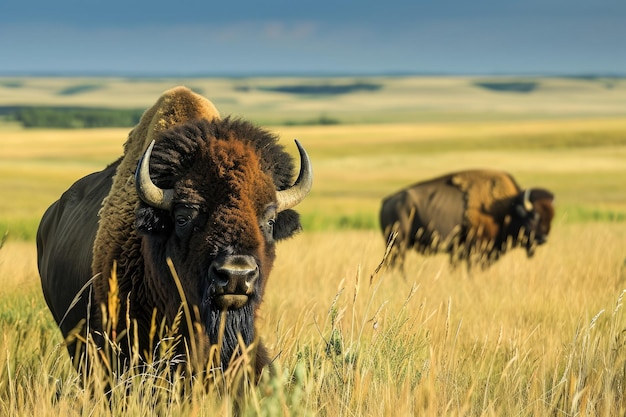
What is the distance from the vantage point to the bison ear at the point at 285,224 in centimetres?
468

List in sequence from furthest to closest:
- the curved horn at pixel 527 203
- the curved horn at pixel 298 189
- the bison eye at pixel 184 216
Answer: the curved horn at pixel 527 203
the curved horn at pixel 298 189
the bison eye at pixel 184 216

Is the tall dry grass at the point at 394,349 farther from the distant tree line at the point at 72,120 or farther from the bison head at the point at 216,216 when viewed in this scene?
the distant tree line at the point at 72,120

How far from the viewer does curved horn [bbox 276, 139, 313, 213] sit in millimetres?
4652

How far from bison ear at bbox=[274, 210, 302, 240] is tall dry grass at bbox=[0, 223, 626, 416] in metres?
0.39

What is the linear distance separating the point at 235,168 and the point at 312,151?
209ft

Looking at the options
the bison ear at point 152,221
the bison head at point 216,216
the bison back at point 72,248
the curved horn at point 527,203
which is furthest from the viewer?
the curved horn at point 527,203

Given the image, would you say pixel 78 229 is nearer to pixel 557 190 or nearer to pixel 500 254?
pixel 500 254

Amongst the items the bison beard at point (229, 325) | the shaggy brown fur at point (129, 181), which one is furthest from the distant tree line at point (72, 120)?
the bison beard at point (229, 325)

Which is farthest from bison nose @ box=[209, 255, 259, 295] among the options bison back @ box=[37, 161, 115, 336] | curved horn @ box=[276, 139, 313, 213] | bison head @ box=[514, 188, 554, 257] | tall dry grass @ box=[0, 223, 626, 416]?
bison head @ box=[514, 188, 554, 257]

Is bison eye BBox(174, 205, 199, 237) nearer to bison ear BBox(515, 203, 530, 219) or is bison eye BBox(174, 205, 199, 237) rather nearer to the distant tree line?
bison ear BBox(515, 203, 530, 219)

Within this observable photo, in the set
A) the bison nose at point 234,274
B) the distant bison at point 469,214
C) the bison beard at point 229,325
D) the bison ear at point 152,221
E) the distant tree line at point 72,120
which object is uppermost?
the bison ear at point 152,221

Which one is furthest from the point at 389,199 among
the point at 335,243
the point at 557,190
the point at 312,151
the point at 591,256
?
the point at 312,151

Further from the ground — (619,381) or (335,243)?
(619,381)

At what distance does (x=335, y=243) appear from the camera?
13.7 meters
